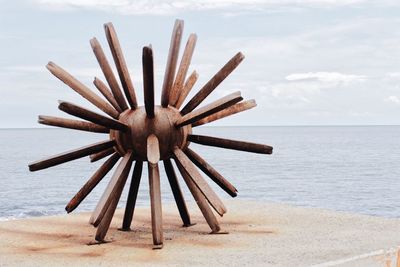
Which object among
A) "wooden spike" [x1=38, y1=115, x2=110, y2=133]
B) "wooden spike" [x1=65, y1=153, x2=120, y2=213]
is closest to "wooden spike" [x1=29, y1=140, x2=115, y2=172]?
"wooden spike" [x1=38, y1=115, x2=110, y2=133]

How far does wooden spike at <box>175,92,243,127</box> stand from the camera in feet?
38.4

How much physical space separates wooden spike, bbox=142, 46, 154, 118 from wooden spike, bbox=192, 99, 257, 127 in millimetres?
1287

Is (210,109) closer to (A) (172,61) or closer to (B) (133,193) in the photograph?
(A) (172,61)

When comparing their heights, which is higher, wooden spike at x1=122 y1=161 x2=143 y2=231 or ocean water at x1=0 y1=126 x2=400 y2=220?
wooden spike at x1=122 y1=161 x2=143 y2=231

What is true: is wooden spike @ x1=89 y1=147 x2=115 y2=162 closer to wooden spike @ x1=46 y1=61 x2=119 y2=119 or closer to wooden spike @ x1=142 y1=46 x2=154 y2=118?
wooden spike @ x1=46 y1=61 x2=119 y2=119

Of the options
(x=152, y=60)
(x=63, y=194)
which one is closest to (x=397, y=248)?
(x=152, y=60)

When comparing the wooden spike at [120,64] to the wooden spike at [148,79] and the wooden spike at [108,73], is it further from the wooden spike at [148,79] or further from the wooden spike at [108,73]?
the wooden spike at [148,79]

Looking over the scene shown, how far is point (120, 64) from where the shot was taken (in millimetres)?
12367

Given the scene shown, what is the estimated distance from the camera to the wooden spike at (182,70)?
1272 centimetres

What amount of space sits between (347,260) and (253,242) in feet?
6.53

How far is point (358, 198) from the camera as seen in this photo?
3909 cm

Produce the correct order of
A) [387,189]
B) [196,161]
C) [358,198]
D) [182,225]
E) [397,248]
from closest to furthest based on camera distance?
[397,248], [196,161], [182,225], [358,198], [387,189]

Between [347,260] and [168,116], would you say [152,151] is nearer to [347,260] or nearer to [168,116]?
[168,116]

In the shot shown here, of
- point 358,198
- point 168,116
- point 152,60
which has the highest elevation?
point 152,60
